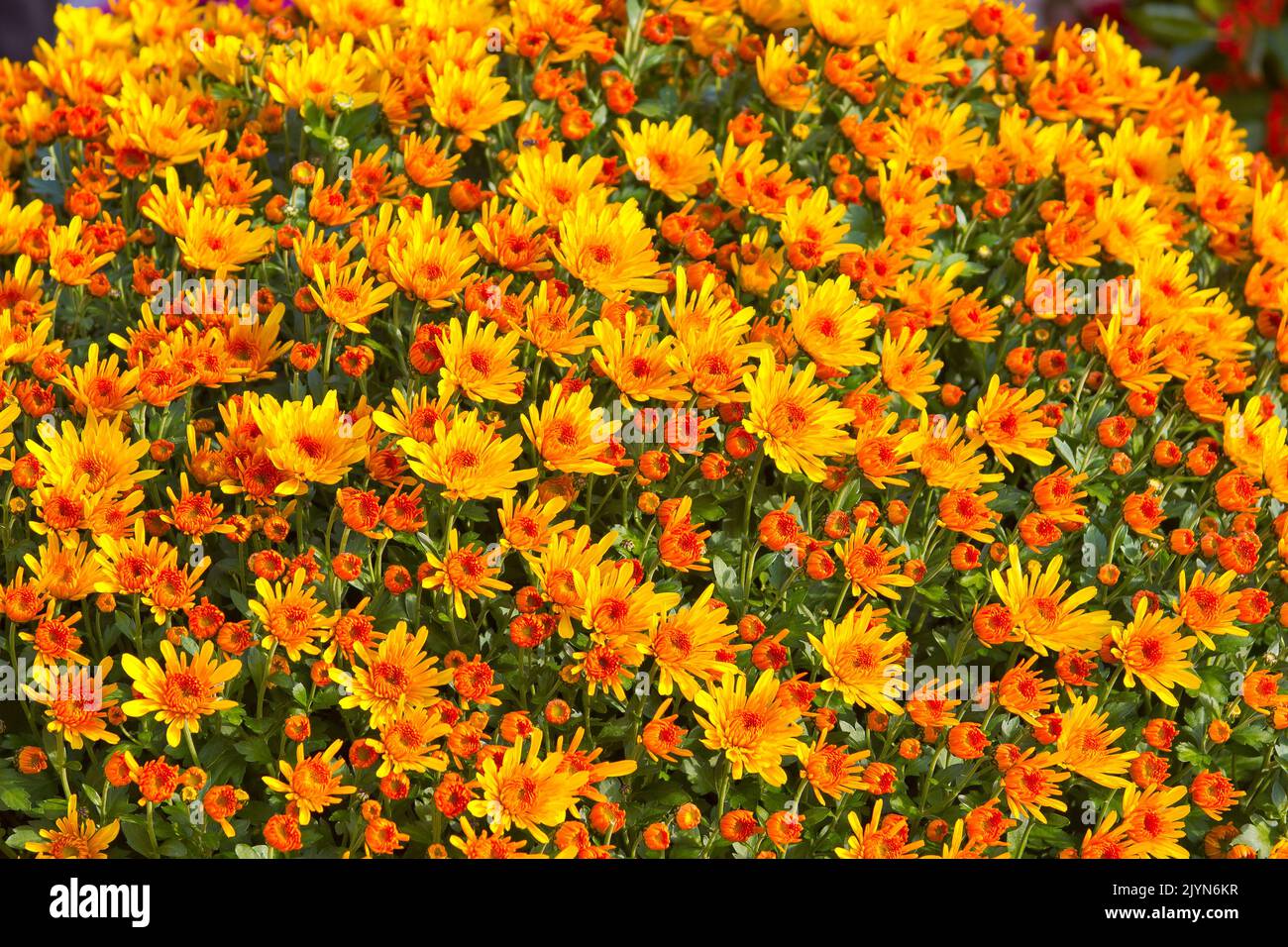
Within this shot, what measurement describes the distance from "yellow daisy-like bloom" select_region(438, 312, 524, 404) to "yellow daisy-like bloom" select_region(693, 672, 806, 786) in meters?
0.51

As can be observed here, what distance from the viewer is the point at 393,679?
5.98 ft

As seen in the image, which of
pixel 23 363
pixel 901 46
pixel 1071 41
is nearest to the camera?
pixel 23 363

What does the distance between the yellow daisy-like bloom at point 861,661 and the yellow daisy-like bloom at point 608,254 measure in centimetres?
59

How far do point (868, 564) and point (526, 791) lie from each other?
0.57 meters

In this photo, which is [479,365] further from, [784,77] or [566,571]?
[784,77]

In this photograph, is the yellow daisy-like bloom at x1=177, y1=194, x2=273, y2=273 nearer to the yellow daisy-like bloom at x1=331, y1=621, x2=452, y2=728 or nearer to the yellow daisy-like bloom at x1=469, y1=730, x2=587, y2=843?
the yellow daisy-like bloom at x1=331, y1=621, x2=452, y2=728

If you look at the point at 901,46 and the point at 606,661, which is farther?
the point at 901,46

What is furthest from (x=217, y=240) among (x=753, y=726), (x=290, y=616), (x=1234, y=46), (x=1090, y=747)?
(x=1234, y=46)

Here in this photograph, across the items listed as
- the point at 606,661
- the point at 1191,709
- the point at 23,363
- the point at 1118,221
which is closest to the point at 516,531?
the point at 606,661

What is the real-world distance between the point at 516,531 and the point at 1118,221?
1297mm

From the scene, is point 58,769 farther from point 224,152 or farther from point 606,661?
point 224,152

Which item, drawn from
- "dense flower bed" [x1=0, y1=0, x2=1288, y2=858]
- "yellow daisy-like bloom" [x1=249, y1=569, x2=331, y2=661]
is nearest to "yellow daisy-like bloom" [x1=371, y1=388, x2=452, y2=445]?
"dense flower bed" [x1=0, y1=0, x2=1288, y2=858]

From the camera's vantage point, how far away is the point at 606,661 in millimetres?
1799

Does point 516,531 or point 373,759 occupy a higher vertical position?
point 516,531
